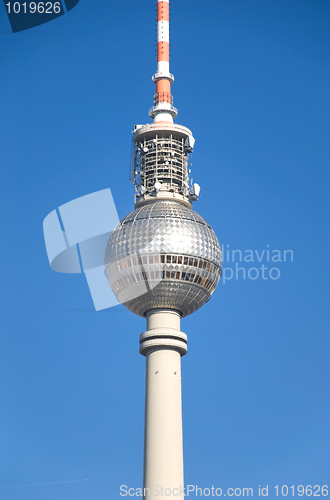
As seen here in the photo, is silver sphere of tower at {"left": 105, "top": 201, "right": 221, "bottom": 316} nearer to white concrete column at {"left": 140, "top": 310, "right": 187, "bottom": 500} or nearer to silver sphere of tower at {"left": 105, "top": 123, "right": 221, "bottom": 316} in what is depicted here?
silver sphere of tower at {"left": 105, "top": 123, "right": 221, "bottom": 316}

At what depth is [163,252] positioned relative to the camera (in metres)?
108

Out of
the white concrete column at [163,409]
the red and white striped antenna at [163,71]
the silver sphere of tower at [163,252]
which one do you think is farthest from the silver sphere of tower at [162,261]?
the red and white striped antenna at [163,71]

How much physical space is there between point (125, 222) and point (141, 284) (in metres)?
9.18

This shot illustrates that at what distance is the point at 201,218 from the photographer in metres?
115

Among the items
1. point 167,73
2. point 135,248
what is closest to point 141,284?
point 135,248

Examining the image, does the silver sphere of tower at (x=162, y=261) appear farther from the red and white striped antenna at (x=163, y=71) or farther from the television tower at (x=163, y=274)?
the red and white striped antenna at (x=163, y=71)

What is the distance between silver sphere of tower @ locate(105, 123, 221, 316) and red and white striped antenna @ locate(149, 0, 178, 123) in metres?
9.98

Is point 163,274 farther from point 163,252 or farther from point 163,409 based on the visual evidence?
point 163,409

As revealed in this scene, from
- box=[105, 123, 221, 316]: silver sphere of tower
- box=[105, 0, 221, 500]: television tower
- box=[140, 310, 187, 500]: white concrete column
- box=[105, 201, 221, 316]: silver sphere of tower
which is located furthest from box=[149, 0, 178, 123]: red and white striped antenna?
box=[140, 310, 187, 500]: white concrete column

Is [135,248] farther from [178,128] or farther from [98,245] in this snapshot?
[178,128]

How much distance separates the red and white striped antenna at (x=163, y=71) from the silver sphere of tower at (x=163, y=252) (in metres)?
9.98

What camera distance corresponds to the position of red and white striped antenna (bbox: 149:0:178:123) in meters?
125

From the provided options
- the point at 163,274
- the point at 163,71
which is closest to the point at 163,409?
the point at 163,274

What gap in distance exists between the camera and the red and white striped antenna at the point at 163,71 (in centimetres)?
12500
